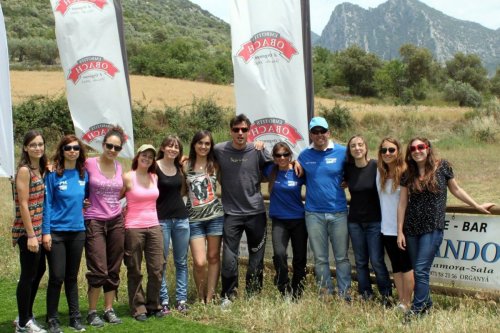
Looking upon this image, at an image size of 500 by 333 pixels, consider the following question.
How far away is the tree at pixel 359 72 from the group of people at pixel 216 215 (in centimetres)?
6548

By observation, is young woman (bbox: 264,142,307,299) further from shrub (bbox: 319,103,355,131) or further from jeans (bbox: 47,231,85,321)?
shrub (bbox: 319,103,355,131)

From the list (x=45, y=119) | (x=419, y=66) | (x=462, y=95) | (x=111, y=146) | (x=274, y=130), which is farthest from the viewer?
(x=419, y=66)

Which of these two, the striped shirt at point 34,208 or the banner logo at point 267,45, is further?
the banner logo at point 267,45

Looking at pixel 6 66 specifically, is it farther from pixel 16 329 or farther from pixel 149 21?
pixel 149 21

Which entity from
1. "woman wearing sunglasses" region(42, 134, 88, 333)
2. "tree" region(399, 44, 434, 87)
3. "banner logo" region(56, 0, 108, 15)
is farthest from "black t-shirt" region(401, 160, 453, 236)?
"tree" region(399, 44, 434, 87)

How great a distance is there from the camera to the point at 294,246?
650 centimetres

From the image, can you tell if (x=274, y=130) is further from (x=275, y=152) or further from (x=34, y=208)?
(x=34, y=208)

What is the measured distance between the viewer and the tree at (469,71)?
79.0 metres

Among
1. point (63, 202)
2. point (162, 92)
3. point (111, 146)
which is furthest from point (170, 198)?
point (162, 92)

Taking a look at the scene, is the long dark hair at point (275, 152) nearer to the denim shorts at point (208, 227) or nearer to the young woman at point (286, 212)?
the young woman at point (286, 212)

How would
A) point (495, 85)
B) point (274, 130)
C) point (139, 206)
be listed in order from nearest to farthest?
point (139, 206) < point (274, 130) < point (495, 85)

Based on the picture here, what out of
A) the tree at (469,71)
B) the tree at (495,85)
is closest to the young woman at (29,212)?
the tree at (495,85)

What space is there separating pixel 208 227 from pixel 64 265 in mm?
1559

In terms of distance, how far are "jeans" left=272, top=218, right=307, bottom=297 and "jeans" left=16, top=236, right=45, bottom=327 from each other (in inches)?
90.4
